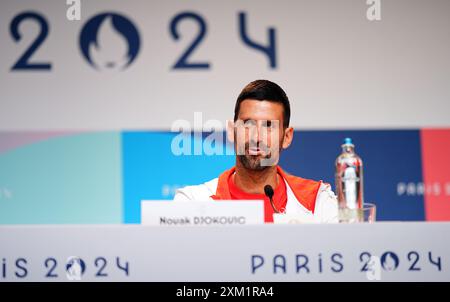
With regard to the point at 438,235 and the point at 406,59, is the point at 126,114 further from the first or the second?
the point at 438,235

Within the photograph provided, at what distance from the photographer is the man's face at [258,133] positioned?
7.35 ft

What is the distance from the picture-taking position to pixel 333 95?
9.70 ft

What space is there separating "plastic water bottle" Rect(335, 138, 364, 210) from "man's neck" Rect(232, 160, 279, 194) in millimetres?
477

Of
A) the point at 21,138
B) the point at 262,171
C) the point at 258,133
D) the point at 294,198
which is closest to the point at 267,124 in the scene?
the point at 258,133

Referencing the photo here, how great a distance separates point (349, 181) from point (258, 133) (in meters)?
0.54

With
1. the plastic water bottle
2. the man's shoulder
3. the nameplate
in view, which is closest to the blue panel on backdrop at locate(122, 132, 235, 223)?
the man's shoulder

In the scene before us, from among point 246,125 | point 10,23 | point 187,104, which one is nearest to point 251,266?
Answer: point 246,125

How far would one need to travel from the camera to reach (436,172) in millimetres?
2930

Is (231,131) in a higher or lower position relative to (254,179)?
higher

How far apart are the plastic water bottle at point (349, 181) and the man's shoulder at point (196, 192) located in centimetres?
63

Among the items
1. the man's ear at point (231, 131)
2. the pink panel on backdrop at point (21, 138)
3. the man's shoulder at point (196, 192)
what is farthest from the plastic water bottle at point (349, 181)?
the pink panel on backdrop at point (21, 138)

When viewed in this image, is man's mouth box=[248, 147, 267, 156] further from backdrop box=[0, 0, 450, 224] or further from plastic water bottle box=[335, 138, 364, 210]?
backdrop box=[0, 0, 450, 224]

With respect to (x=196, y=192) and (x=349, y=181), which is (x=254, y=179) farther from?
(x=349, y=181)

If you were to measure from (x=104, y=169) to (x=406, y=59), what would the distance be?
1.73 metres
